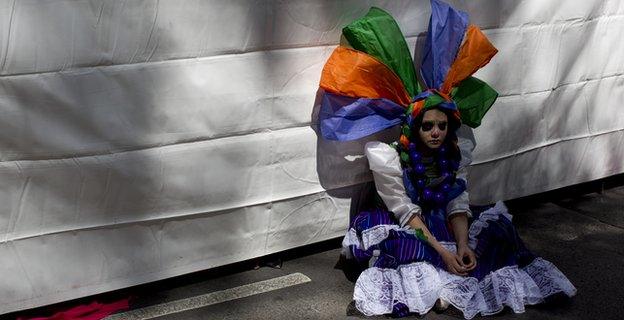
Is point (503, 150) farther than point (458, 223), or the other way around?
point (503, 150)

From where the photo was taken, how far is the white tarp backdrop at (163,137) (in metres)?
3.36

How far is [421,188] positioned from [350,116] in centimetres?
45

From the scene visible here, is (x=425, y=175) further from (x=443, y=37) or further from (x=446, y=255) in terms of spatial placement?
(x=443, y=37)

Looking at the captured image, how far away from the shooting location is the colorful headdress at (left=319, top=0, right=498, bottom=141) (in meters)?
3.96

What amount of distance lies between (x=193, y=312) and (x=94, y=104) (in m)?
0.94

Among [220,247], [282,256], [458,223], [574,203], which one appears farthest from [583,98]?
[220,247]

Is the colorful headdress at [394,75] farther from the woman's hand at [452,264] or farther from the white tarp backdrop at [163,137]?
the woman's hand at [452,264]

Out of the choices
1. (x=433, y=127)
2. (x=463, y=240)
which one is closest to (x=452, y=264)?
(x=463, y=240)

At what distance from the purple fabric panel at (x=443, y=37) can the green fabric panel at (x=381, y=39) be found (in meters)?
0.13

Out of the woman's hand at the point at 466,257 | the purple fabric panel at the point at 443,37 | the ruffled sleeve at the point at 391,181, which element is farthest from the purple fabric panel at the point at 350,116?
the woman's hand at the point at 466,257

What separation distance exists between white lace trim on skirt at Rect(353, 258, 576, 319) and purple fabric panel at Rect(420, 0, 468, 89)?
875 mm

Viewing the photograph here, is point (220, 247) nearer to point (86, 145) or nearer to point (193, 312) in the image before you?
point (193, 312)

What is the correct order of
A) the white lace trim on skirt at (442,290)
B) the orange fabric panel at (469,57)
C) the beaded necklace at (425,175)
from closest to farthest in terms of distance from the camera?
the white lace trim on skirt at (442,290) < the beaded necklace at (425,175) < the orange fabric panel at (469,57)

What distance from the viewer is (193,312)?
12.4 feet
